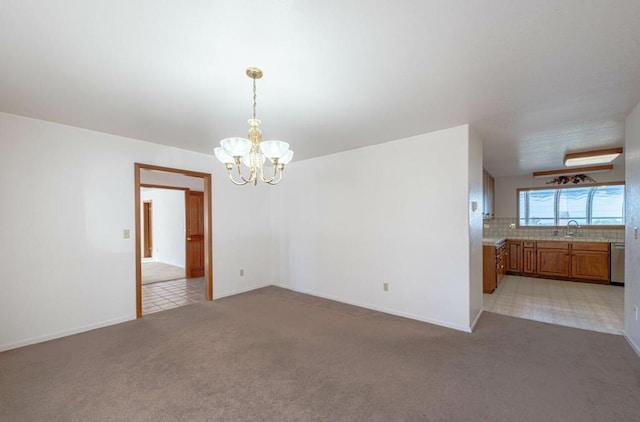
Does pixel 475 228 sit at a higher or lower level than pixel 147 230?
higher

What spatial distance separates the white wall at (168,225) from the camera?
749 centimetres

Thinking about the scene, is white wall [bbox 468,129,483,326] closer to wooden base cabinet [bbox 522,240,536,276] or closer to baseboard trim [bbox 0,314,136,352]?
wooden base cabinet [bbox 522,240,536,276]

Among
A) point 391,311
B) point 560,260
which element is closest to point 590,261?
point 560,260

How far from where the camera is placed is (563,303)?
13.3 feet

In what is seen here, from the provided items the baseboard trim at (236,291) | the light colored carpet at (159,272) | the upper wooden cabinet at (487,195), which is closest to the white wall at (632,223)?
the upper wooden cabinet at (487,195)

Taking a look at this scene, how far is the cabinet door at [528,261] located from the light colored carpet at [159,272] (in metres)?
7.69

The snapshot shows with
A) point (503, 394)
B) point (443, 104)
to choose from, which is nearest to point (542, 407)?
point (503, 394)

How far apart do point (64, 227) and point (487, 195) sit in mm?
6965

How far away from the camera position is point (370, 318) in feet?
11.7

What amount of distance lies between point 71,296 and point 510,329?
16.8 ft

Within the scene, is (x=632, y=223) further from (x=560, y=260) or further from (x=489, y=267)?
(x=560, y=260)

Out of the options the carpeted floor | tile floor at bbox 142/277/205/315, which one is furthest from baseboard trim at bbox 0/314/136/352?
tile floor at bbox 142/277/205/315

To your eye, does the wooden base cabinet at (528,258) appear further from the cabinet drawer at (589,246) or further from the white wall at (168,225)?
→ the white wall at (168,225)

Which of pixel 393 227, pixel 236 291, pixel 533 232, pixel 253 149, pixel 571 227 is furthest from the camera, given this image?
pixel 533 232
